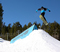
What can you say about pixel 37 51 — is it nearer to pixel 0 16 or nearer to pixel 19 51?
pixel 19 51

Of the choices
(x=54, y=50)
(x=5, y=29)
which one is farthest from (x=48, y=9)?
(x=5, y=29)

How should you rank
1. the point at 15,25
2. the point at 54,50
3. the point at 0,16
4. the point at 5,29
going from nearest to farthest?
the point at 54,50 < the point at 0,16 < the point at 15,25 < the point at 5,29

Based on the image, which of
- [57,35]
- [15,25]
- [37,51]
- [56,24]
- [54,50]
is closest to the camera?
[54,50]

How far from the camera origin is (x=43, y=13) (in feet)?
25.9

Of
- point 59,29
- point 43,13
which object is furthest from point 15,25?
point 43,13

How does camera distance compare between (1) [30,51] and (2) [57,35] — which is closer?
(1) [30,51]

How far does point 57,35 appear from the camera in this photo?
2183cm

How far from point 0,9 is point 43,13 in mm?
9734

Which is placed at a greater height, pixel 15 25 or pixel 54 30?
pixel 15 25

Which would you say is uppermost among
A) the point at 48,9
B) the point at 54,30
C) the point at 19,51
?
the point at 48,9

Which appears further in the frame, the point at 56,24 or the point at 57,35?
the point at 56,24

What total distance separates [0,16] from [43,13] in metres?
9.04

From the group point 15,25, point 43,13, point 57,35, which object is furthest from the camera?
point 15,25

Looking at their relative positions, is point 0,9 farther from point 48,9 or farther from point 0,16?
point 48,9
